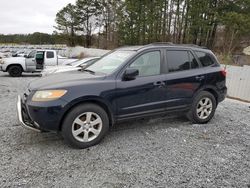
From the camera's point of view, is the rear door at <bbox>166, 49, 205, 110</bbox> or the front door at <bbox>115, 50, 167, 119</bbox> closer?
the front door at <bbox>115, 50, 167, 119</bbox>

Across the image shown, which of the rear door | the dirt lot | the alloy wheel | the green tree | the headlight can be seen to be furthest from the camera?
the green tree

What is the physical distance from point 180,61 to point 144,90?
111 cm

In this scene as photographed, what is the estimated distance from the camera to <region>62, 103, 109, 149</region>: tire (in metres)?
3.58

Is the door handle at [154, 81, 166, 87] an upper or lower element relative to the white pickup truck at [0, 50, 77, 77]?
upper

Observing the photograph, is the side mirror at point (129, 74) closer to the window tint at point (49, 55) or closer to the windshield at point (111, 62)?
the windshield at point (111, 62)

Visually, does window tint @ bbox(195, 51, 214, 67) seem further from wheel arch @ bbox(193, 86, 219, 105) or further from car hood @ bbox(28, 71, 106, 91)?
car hood @ bbox(28, 71, 106, 91)

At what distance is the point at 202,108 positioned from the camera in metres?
4.95

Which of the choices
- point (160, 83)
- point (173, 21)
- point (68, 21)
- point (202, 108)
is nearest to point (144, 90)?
point (160, 83)

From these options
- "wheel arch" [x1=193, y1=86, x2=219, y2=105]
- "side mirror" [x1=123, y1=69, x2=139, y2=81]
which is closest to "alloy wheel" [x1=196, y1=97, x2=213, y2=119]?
"wheel arch" [x1=193, y1=86, x2=219, y2=105]

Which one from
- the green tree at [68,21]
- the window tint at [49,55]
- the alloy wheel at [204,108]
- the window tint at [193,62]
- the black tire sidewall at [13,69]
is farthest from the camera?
the green tree at [68,21]

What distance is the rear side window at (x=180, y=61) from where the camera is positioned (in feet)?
14.9

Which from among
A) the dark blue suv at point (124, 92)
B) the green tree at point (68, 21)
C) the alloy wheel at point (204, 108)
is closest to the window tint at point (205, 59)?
the dark blue suv at point (124, 92)

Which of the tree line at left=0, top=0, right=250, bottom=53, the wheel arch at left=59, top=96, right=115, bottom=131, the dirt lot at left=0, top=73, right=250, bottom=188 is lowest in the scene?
the dirt lot at left=0, top=73, right=250, bottom=188

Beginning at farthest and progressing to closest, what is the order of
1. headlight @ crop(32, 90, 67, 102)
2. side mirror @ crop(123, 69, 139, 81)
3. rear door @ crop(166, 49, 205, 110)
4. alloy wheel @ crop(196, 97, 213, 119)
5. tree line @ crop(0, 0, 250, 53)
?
1. tree line @ crop(0, 0, 250, 53)
2. alloy wheel @ crop(196, 97, 213, 119)
3. rear door @ crop(166, 49, 205, 110)
4. side mirror @ crop(123, 69, 139, 81)
5. headlight @ crop(32, 90, 67, 102)
